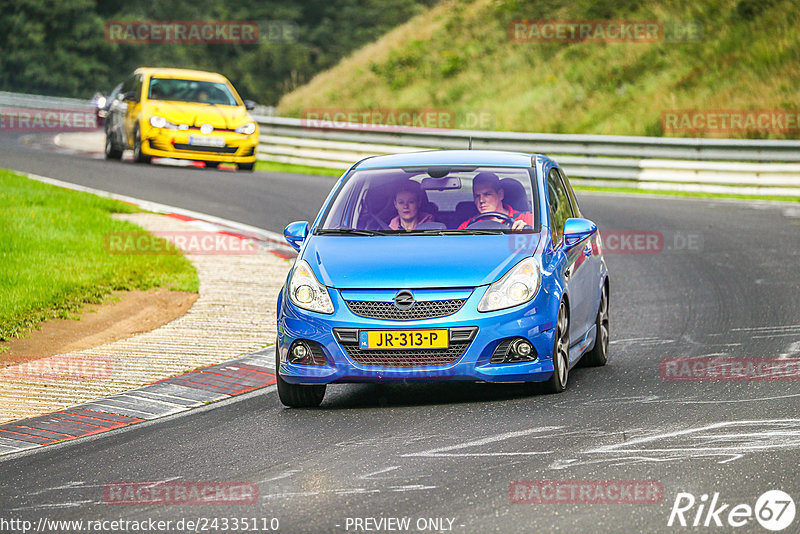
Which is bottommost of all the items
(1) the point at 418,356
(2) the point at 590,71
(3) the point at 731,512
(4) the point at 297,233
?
(3) the point at 731,512

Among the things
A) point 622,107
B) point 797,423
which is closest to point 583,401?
point 797,423

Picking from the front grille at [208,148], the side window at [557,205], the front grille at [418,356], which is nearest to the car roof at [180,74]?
the front grille at [208,148]

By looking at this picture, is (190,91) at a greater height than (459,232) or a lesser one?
greater

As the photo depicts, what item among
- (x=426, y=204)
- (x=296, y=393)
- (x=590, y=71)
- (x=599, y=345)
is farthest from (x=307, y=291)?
(x=590, y=71)

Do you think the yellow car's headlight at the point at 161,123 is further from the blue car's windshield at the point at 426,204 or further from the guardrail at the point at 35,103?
the guardrail at the point at 35,103

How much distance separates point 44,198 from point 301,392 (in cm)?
1039

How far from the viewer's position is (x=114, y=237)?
51.2 ft

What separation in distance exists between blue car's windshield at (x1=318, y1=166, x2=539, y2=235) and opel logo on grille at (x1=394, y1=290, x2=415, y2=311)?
0.95 meters

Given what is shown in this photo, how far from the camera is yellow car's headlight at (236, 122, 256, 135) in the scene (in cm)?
2438

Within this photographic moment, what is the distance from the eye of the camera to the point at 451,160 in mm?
9812

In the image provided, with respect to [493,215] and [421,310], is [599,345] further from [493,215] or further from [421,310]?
[421,310]

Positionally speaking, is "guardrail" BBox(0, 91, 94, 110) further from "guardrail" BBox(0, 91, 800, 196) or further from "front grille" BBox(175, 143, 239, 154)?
"front grille" BBox(175, 143, 239, 154)

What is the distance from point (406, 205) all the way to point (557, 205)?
3.93 feet

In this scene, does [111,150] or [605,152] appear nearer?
[605,152]
